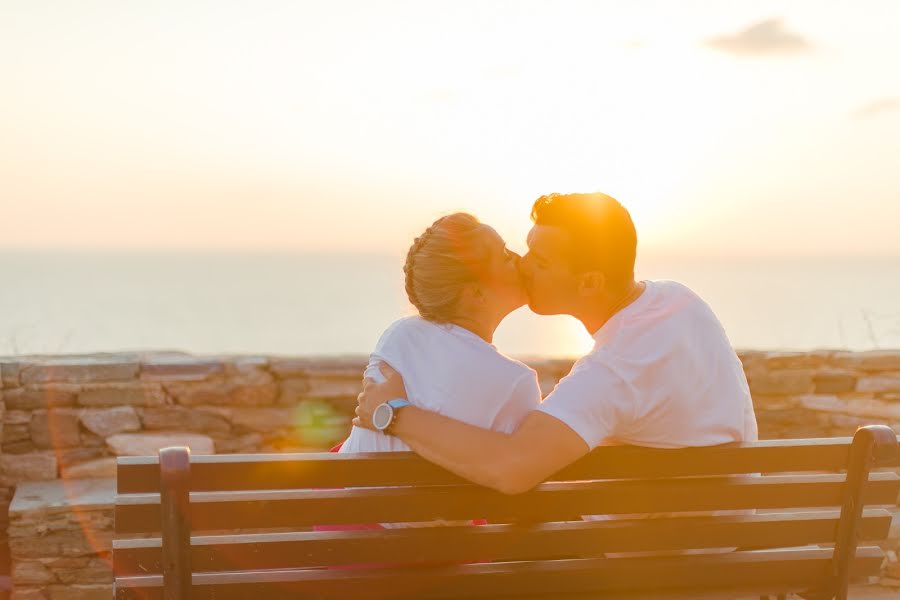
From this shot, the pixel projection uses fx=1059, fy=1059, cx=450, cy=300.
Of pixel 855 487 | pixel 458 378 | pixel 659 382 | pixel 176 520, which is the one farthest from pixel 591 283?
Answer: pixel 176 520

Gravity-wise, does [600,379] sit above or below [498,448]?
above

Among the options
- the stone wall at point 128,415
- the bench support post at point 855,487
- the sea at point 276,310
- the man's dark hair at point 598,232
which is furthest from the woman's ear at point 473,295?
the sea at point 276,310

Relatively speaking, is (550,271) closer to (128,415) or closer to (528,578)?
(528,578)

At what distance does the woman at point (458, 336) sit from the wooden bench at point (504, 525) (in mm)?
211

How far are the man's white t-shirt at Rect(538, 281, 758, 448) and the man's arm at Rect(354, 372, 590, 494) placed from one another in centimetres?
4

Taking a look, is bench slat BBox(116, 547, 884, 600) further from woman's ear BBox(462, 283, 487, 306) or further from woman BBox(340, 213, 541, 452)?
woman's ear BBox(462, 283, 487, 306)

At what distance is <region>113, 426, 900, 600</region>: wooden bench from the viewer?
2.47m

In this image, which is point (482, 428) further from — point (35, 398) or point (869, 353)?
point (869, 353)

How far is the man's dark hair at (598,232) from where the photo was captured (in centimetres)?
290

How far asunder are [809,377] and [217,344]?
114ft

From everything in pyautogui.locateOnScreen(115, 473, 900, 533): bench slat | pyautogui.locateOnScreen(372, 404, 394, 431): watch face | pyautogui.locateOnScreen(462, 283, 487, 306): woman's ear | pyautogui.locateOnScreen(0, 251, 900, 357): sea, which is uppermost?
pyautogui.locateOnScreen(462, 283, 487, 306): woman's ear

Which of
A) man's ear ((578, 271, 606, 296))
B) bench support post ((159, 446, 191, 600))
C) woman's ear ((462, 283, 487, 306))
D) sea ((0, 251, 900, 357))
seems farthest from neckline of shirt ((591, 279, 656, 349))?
sea ((0, 251, 900, 357))

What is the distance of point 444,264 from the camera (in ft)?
9.41

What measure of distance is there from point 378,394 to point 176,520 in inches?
23.5
